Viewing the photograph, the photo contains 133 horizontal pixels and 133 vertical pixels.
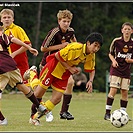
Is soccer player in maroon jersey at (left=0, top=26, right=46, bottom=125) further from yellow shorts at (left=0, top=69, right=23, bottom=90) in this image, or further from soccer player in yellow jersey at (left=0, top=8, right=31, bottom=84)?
soccer player in yellow jersey at (left=0, top=8, right=31, bottom=84)

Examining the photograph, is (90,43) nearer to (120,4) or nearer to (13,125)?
(13,125)

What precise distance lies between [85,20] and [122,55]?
82.6 feet

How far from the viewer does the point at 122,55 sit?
34.6ft

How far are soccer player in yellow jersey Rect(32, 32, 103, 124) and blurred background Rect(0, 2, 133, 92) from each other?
2293 cm

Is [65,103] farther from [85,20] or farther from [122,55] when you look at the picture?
[85,20]

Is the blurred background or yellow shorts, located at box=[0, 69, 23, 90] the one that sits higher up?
yellow shorts, located at box=[0, 69, 23, 90]

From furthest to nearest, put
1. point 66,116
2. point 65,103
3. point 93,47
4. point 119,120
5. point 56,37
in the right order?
1. point 65,103
2. point 66,116
3. point 56,37
4. point 93,47
5. point 119,120

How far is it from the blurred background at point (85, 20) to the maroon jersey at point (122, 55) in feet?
70.3

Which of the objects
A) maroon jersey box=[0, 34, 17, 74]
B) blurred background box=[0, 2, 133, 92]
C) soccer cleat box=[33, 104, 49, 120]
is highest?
maroon jersey box=[0, 34, 17, 74]

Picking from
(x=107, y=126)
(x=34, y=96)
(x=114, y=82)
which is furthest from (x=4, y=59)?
(x=114, y=82)

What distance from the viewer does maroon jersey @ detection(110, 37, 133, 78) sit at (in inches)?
413


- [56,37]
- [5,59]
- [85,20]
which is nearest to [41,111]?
[5,59]

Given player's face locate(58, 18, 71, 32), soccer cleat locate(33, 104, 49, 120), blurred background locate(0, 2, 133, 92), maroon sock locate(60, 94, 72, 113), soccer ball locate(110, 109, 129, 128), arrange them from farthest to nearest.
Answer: blurred background locate(0, 2, 133, 92) < maroon sock locate(60, 94, 72, 113) < player's face locate(58, 18, 71, 32) < soccer cleat locate(33, 104, 49, 120) < soccer ball locate(110, 109, 129, 128)

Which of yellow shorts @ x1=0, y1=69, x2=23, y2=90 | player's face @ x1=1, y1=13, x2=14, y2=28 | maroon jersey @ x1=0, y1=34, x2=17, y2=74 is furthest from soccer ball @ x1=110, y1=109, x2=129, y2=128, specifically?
player's face @ x1=1, y1=13, x2=14, y2=28
